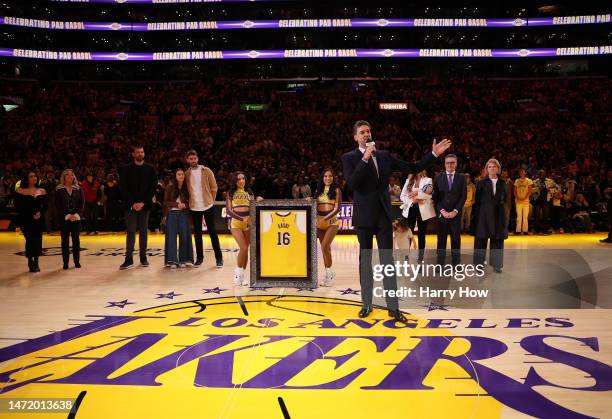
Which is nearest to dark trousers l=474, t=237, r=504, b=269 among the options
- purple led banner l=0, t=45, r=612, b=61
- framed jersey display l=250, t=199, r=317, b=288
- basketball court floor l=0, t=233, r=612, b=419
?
basketball court floor l=0, t=233, r=612, b=419

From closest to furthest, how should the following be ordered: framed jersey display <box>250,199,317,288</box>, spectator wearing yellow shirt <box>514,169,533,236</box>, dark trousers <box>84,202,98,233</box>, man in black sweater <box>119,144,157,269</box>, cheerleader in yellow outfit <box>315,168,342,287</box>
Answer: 1. framed jersey display <box>250,199,317,288</box>
2. cheerleader in yellow outfit <box>315,168,342,287</box>
3. man in black sweater <box>119,144,157,269</box>
4. spectator wearing yellow shirt <box>514,169,533,236</box>
5. dark trousers <box>84,202,98,233</box>

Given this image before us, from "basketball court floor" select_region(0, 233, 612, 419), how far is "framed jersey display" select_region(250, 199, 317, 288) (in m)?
0.21

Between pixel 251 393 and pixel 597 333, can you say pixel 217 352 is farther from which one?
pixel 597 333

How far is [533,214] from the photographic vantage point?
1547 cm

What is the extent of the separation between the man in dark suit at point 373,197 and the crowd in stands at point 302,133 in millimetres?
8348

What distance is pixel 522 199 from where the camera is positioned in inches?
564

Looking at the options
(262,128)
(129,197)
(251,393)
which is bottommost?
(251,393)

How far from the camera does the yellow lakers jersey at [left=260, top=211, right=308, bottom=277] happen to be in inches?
290

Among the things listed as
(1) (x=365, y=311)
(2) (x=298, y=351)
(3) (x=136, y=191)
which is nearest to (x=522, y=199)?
(3) (x=136, y=191)

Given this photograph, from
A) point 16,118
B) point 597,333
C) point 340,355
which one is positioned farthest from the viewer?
point 16,118

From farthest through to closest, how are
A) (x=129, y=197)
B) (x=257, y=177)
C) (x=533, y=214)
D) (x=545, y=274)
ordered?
(x=257, y=177) < (x=533, y=214) < (x=129, y=197) < (x=545, y=274)

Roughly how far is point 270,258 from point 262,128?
61.0 feet

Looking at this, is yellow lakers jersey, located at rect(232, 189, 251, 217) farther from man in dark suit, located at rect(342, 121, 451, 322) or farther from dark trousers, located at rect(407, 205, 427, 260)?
dark trousers, located at rect(407, 205, 427, 260)

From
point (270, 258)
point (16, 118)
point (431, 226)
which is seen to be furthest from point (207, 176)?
point (16, 118)
